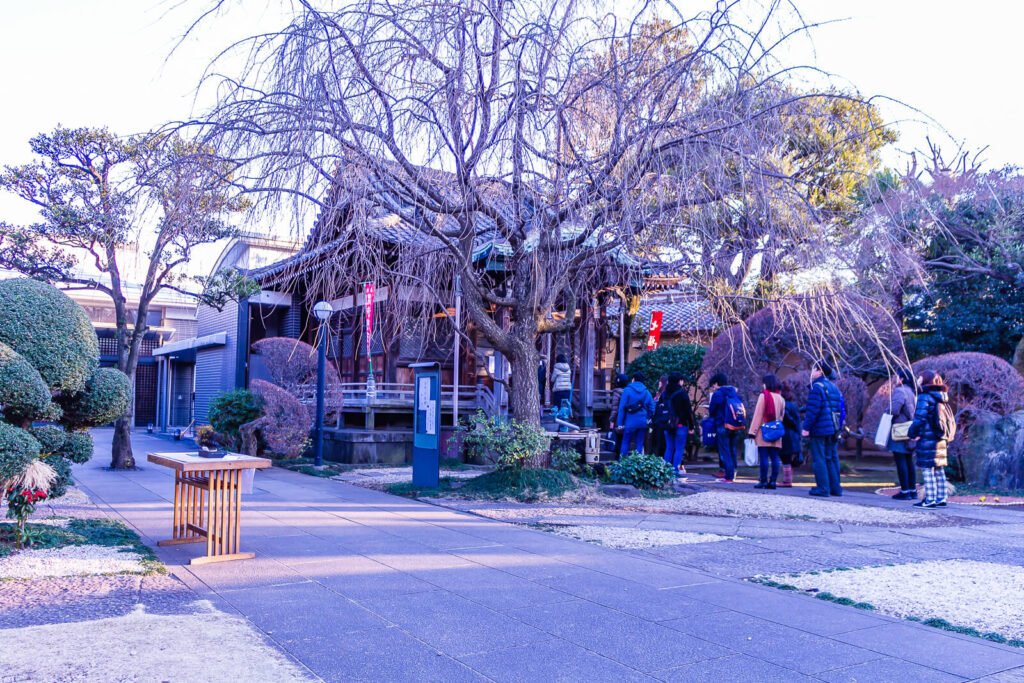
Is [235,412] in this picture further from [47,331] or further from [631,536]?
[631,536]

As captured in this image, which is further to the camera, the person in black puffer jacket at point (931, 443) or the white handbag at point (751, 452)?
the white handbag at point (751, 452)

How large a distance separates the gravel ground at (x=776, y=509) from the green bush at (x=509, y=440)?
4.01 ft

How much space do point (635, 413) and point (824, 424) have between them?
314 cm

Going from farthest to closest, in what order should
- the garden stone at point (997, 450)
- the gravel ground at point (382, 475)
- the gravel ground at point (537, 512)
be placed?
the gravel ground at point (382, 475)
the garden stone at point (997, 450)
the gravel ground at point (537, 512)

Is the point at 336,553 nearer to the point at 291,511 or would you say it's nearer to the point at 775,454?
the point at 291,511

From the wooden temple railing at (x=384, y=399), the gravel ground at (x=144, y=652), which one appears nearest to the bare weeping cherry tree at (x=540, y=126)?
the gravel ground at (x=144, y=652)

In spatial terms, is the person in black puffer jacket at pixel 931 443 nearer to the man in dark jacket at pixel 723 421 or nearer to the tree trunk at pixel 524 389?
the man in dark jacket at pixel 723 421

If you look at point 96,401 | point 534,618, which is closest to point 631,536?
point 534,618

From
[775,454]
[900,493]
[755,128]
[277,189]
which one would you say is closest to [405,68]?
[277,189]

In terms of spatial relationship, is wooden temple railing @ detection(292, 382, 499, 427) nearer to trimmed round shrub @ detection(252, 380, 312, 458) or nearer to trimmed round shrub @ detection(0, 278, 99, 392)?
trimmed round shrub @ detection(252, 380, 312, 458)

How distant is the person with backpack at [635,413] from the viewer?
14.0 meters

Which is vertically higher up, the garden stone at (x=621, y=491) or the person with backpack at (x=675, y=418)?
the person with backpack at (x=675, y=418)

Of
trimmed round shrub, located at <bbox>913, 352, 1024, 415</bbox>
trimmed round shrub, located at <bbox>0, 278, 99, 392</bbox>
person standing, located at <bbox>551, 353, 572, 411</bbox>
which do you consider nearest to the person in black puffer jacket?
trimmed round shrub, located at <bbox>913, 352, 1024, 415</bbox>

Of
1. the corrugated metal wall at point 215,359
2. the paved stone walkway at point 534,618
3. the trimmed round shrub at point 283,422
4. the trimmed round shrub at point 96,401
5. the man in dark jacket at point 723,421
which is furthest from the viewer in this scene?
the corrugated metal wall at point 215,359
